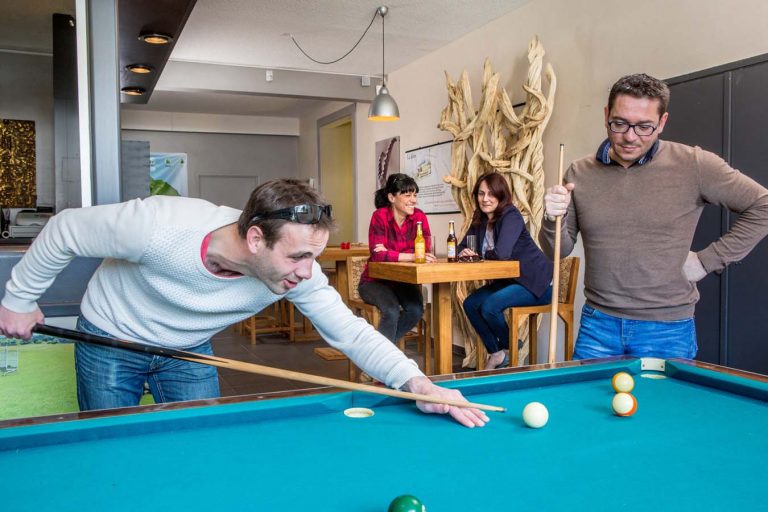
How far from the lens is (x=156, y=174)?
32.1 feet

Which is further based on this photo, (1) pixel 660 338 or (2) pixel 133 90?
(2) pixel 133 90

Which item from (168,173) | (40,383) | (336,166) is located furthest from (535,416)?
(168,173)

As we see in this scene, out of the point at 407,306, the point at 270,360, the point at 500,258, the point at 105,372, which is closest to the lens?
the point at 105,372

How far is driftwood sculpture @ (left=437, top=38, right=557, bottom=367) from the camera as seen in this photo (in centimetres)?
430

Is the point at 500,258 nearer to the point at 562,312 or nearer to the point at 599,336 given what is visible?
the point at 562,312

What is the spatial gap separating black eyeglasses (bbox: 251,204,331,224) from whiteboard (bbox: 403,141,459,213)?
4126 millimetres

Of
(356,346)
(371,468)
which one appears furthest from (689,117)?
(371,468)

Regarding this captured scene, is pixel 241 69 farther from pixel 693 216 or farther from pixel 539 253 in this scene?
pixel 693 216

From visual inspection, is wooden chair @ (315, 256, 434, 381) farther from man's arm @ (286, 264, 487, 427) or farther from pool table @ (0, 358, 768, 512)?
pool table @ (0, 358, 768, 512)

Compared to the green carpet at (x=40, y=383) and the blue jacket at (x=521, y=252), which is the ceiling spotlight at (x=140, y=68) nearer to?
the green carpet at (x=40, y=383)

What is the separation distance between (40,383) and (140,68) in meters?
3.80

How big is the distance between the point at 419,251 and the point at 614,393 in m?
2.21

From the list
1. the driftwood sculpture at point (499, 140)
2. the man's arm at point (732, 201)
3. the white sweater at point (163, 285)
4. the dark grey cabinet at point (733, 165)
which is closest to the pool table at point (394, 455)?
the white sweater at point (163, 285)

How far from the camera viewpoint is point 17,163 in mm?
6309
